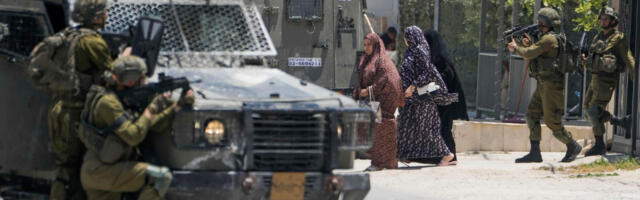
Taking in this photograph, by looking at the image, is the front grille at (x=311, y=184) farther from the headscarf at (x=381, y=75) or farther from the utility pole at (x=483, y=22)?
the utility pole at (x=483, y=22)

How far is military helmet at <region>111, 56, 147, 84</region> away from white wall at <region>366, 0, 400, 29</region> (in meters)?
16.4

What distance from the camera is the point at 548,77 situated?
14.9 metres

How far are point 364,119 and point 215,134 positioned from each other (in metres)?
1.02

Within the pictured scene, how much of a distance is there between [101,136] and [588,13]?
11087mm

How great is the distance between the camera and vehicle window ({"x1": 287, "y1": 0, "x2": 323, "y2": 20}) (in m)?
17.3

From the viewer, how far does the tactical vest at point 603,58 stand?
15.2m

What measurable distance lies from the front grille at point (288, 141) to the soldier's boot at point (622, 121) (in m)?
7.50

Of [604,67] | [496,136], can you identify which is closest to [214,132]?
[604,67]

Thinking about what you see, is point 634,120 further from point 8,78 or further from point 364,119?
point 8,78

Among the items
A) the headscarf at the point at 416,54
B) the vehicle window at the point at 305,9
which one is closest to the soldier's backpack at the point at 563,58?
the headscarf at the point at 416,54

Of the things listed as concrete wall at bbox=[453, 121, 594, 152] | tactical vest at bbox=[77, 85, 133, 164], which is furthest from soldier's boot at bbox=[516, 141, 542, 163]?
tactical vest at bbox=[77, 85, 133, 164]

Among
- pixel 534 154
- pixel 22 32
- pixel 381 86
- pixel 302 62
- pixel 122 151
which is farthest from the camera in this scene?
pixel 302 62

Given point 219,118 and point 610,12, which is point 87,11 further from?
point 610,12

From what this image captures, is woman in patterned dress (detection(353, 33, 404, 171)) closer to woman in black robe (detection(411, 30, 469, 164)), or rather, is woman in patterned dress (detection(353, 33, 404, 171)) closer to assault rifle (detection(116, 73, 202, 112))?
woman in black robe (detection(411, 30, 469, 164))
